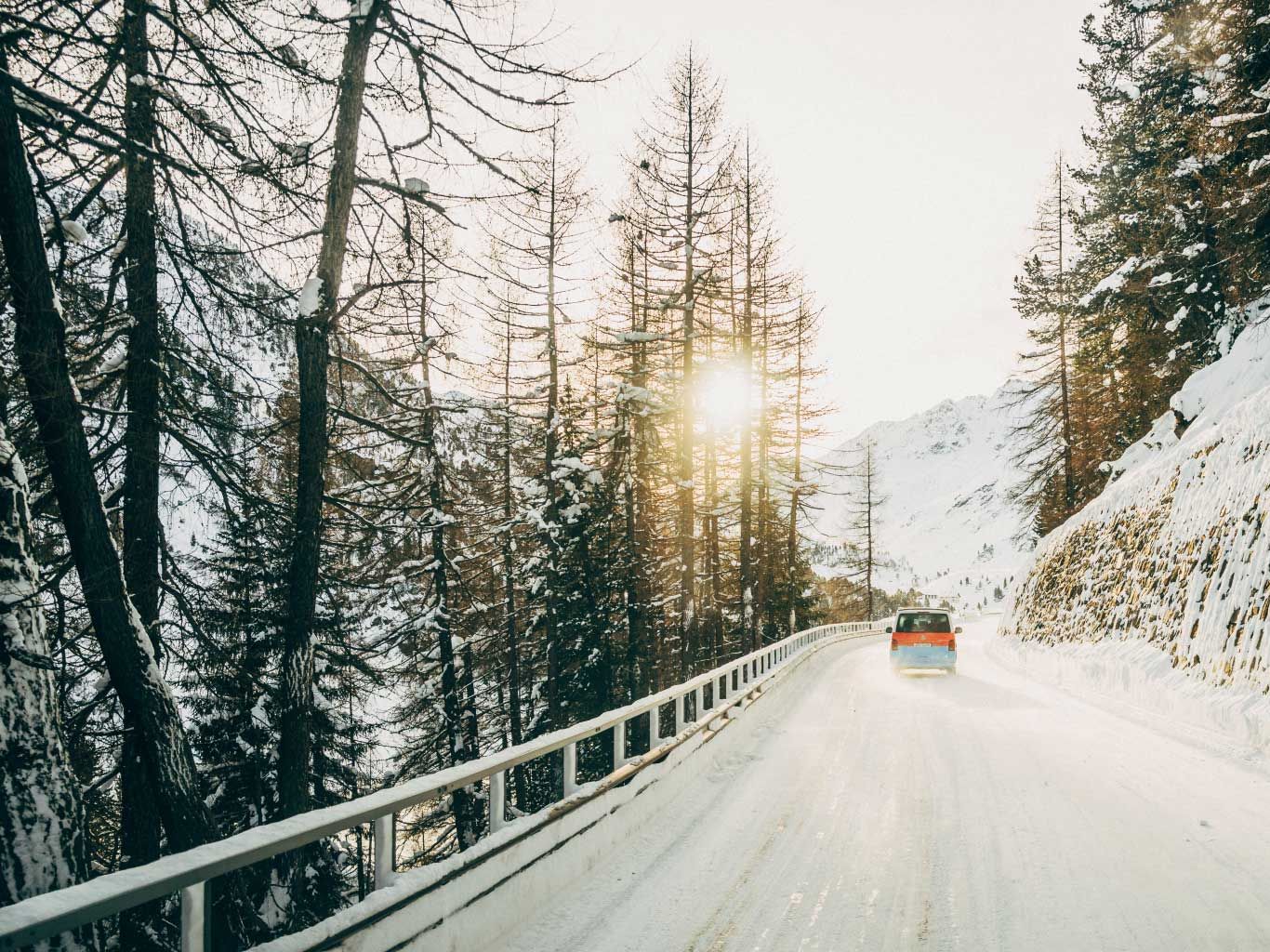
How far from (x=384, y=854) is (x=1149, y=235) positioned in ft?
106

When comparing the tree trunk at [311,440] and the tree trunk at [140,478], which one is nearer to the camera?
the tree trunk at [140,478]

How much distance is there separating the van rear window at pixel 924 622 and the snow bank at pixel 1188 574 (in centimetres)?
271

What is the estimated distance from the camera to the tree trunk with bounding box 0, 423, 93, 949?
4211 millimetres

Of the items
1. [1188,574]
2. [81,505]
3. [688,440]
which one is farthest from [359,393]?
[1188,574]

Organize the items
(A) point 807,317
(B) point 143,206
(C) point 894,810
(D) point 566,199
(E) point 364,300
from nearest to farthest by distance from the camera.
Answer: (C) point 894,810, (B) point 143,206, (E) point 364,300, (D) point 566,199, (A) point 807,317

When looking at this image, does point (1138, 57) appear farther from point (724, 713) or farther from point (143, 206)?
point (143, 206)

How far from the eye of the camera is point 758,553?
1219 inches

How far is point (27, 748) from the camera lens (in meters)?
4.38

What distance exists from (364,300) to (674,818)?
654 cm

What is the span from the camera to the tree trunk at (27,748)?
4211 mm

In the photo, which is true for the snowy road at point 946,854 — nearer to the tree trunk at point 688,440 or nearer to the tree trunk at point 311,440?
the tree trunk at point 311,440

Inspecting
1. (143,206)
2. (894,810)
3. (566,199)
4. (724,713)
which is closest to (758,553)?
(566,199)

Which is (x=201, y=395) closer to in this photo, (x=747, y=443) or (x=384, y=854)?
(x=384, y=854)

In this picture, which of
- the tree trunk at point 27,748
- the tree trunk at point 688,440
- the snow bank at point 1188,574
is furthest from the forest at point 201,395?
the snow bank at point 1188,574
